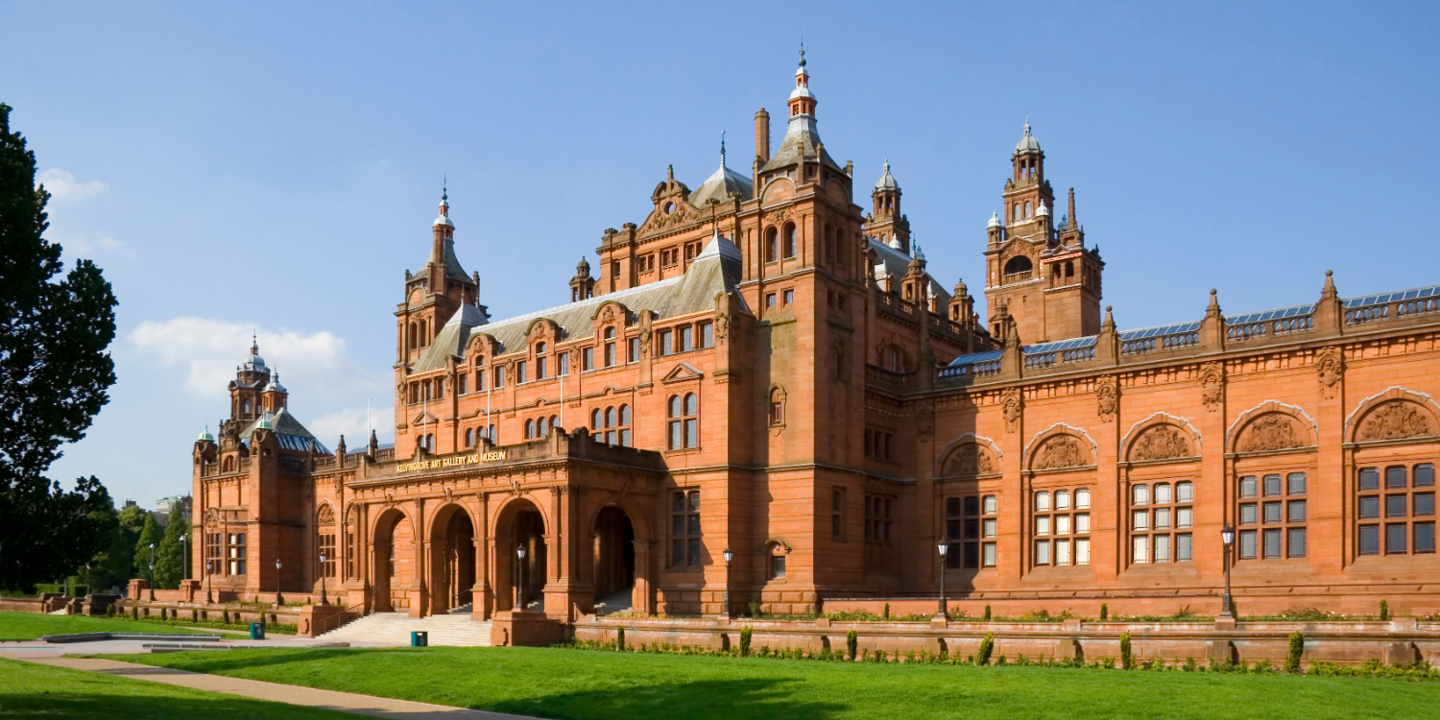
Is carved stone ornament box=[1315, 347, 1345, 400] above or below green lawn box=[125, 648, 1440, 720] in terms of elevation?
above

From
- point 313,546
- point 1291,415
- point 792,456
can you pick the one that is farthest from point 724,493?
point 313,546

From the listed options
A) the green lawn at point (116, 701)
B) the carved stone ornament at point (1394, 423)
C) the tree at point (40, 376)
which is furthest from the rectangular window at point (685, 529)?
the tree at point (40, 376)

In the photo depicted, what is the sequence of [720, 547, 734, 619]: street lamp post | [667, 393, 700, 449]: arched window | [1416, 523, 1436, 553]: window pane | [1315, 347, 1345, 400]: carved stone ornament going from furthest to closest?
[667, 393, 700, 449]: arched window, [720, 547, 734, 619]: street lamp post, [1315, 347, 1345, 400]: carved stone ornament, [1416, 523, 1436, 553]: window pane

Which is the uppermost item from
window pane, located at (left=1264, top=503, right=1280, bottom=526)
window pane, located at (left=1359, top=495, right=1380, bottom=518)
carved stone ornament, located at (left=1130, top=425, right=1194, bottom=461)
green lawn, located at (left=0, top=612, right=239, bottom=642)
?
carved stone ornament, located at (left=1130, top=425, right=1194, bottom=461)

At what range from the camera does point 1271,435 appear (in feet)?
155

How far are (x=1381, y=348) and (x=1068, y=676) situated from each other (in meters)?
22.7

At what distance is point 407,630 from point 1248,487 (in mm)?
35651

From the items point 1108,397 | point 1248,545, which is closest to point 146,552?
point 1108,397

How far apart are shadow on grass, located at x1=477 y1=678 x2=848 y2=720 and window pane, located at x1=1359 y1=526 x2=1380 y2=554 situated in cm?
2433

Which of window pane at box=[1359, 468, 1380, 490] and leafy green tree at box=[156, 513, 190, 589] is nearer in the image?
window pane at box=[1359, 468, 1380, 490]

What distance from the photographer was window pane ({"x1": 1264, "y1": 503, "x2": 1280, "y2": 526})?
154ft

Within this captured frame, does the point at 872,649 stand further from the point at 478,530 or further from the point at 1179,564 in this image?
the point at 478,530

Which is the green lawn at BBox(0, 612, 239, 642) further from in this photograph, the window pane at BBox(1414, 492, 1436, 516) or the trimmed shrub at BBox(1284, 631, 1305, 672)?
the window pane at BBox(1414, 492, 1436, 516)

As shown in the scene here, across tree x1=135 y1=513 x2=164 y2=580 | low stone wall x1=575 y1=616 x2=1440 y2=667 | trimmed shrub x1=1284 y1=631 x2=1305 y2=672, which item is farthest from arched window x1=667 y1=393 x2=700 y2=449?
tree x1=135 y1=513 x2=164 y2=580
